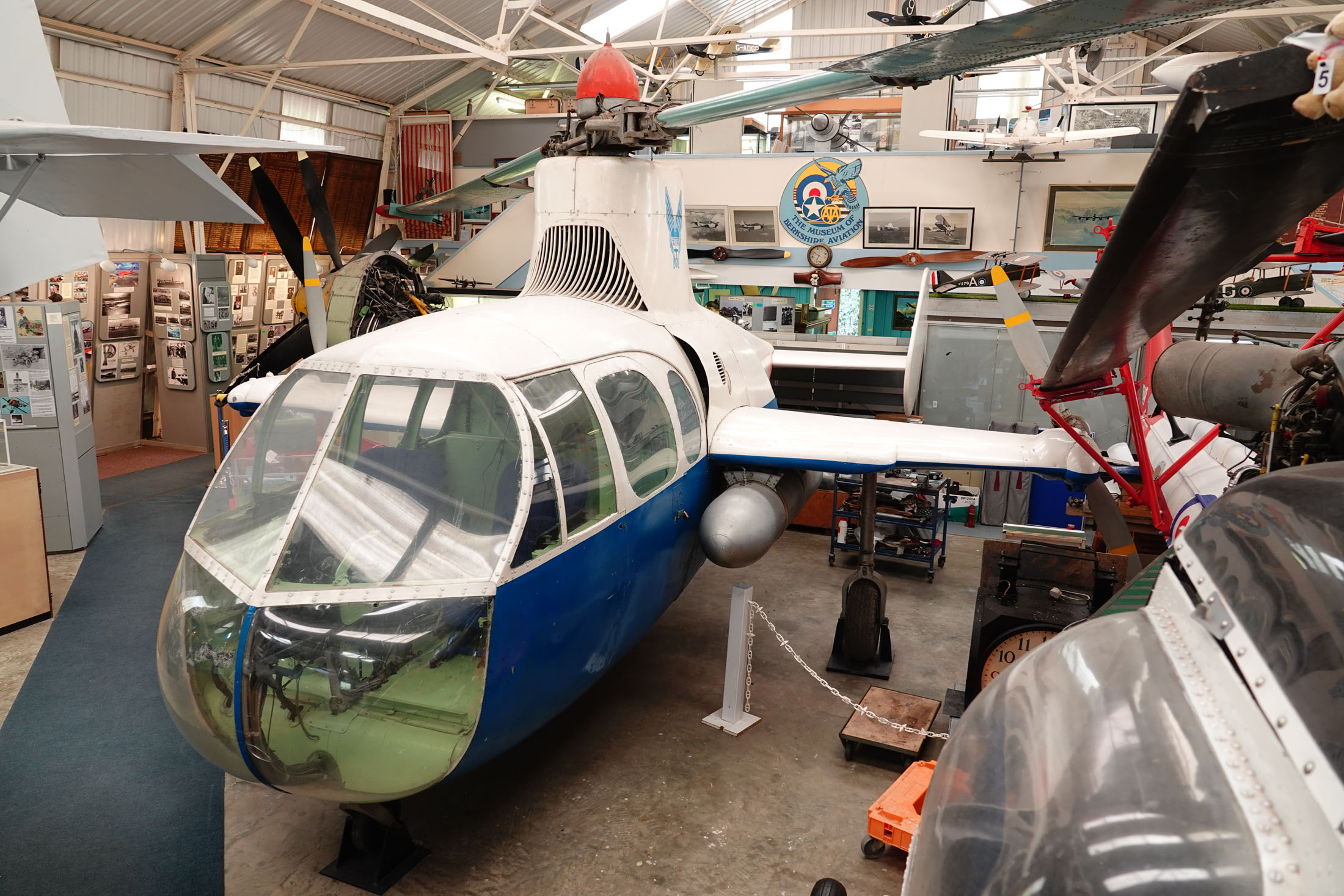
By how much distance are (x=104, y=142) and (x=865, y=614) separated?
18.8ft

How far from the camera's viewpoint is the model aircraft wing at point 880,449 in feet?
19.3

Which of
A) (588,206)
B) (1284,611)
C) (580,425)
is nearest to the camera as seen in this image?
(1284,611)

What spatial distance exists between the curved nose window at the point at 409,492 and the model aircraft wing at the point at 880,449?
2.33 metres

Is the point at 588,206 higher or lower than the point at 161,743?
higher

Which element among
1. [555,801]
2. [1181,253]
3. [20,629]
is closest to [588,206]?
[555,801]

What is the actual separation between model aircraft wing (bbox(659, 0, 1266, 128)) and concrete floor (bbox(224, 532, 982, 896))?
4.08m

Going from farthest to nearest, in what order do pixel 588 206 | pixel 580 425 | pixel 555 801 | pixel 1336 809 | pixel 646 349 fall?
pixel 588 206 < pixel 646 349 < pixel 555 801 < pixel 580 425 < pixel 1336 809

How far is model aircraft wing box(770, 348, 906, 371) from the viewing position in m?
9.30

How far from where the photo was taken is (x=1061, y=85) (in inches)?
677

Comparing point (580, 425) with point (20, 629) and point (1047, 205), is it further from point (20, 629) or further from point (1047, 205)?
point (1047, 205)

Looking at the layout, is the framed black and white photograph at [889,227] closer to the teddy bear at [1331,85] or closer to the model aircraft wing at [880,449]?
the model aircraft wing at [880,449]

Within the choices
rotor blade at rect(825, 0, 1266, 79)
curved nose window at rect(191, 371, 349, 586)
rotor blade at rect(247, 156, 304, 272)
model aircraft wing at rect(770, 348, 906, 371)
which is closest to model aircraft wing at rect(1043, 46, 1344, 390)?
rotor blade at rect(825, 0, 1266, 79)

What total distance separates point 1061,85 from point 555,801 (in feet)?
57.1

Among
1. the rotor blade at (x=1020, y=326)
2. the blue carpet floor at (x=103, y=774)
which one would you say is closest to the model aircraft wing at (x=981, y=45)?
the rotor blade at (x=1020, y=326)
